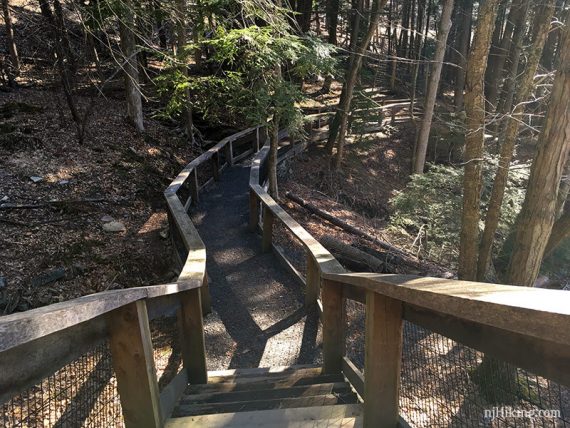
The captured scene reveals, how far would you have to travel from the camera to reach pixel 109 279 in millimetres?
6367

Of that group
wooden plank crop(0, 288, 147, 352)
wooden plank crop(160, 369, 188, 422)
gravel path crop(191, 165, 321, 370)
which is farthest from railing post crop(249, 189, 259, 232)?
wooden plank crop(0, 288, 147, 352)

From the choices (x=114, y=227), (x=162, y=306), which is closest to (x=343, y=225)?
(x=114, y=227)

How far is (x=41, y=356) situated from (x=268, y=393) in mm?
2239

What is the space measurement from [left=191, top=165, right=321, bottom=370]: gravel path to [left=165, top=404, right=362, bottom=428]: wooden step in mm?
2008

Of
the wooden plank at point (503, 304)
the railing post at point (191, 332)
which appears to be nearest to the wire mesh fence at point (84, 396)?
the railing post at point (191, 332)

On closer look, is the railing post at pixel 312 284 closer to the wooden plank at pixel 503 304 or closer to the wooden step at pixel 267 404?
the wooden step at pixel 267 404

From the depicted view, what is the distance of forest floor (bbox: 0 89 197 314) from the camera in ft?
19.9

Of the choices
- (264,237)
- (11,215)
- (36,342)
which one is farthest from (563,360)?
(11,215)

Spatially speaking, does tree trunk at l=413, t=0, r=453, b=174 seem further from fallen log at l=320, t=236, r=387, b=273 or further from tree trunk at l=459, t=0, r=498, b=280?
fallen log at l=320, t=236, r=387, b=273

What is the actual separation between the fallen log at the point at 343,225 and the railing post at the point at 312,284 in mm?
5184

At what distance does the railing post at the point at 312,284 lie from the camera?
16.9 feet

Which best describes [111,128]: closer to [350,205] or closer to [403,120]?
[350,205]

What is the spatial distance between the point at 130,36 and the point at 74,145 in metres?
3.48

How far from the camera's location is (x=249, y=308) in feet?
18.5
